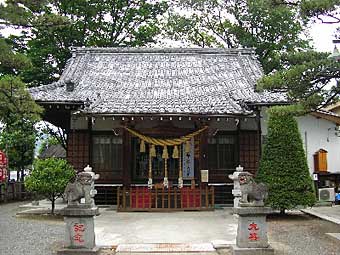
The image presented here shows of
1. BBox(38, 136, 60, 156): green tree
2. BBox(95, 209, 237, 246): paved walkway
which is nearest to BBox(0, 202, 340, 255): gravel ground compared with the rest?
BBox(95, 209, 237, 246): paved walkway

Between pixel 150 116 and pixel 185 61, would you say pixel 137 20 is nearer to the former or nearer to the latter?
pixel 185 61

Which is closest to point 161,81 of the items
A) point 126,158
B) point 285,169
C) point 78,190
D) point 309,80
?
point 126,158

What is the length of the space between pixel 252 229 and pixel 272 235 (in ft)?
7.45

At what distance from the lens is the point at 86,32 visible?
2795cm

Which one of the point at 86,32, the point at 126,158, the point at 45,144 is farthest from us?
the point at 45,144

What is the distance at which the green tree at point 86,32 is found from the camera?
83.9 feet

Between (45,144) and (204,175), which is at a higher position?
(45,144)

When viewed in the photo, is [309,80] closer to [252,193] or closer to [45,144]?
[252,193]

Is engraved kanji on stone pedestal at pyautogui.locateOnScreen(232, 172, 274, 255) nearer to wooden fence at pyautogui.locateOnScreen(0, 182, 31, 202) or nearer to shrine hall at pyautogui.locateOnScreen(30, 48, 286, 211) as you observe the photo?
A: shrine hall at pyautogui.locateOnScreen(30, 48, 286, 211)

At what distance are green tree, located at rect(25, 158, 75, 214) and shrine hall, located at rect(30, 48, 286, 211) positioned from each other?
2.08 meters

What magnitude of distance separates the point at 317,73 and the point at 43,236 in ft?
→ 25.2

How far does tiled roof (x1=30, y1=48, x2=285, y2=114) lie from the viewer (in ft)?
50.2

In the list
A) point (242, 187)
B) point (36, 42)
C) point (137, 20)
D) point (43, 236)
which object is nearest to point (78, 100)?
point (43, 236)

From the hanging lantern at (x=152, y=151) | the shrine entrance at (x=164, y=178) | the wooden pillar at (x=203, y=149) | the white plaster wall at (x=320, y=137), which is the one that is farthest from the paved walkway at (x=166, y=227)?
the white plaster wall at (x=320, y=137)
